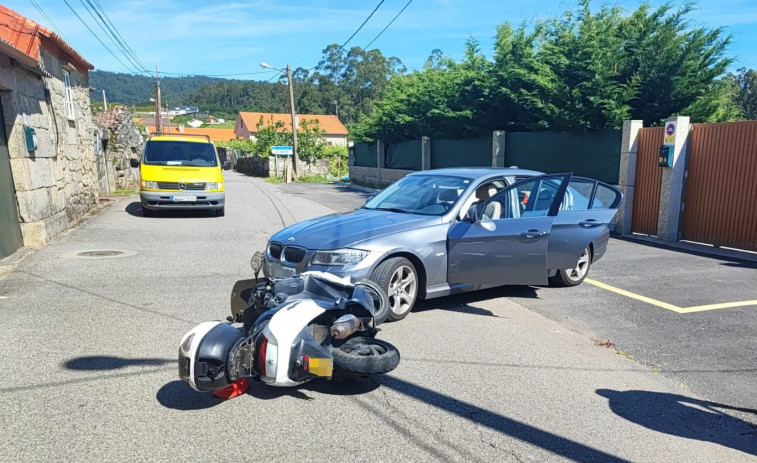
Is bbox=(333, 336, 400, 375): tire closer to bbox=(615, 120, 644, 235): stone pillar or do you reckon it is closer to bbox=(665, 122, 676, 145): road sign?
bbox=(665, 122, 676, 145): road sign

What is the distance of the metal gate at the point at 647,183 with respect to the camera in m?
11.6

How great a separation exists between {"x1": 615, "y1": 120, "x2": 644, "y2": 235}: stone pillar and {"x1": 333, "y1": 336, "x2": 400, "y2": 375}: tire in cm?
964

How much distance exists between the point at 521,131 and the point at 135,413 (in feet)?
48.5

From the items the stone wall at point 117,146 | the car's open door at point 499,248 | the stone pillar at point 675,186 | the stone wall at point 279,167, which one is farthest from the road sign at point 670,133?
the stone wall at point 279,167

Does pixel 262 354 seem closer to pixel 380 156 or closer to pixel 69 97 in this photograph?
pixel 69 97

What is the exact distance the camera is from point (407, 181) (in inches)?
296

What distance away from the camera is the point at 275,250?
6012 mm

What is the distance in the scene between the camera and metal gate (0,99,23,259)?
8.79 m

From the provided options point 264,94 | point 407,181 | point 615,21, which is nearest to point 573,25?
point 615,21

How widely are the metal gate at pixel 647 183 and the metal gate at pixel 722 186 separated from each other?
592mm

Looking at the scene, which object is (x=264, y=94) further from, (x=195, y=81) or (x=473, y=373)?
(x=473, y=373)

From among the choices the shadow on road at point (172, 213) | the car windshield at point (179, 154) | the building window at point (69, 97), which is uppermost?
the building window at point (69, 97)

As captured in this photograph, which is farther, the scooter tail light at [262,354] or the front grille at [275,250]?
the front grille at [275,250]

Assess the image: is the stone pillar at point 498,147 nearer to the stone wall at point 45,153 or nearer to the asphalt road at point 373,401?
the asphalt road at point 373,401
